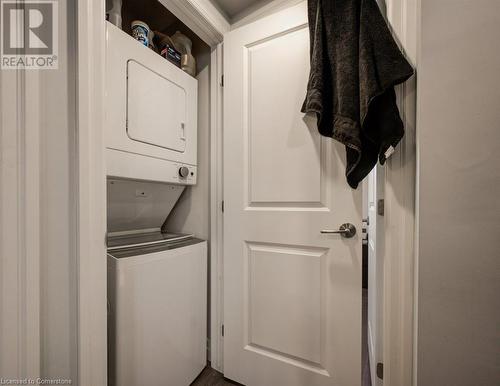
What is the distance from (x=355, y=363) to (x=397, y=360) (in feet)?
0.64

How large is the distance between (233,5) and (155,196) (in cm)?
128

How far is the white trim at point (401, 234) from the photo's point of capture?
837mm

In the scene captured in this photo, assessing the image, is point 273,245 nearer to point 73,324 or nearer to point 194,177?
point 194,177

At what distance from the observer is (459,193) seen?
0.69m

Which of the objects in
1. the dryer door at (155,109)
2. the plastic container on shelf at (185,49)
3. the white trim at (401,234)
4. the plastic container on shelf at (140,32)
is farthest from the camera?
the plastic container on shelf at (185,49)

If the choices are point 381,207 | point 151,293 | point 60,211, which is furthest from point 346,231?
point 60,211

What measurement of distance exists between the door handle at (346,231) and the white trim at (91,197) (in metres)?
0.92

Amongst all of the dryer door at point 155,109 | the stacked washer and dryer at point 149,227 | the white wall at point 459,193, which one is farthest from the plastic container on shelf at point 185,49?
the white wall at point 459,193

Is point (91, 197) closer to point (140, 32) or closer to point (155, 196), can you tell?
point (155, 196)

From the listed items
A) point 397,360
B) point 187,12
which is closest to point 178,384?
point 397,360

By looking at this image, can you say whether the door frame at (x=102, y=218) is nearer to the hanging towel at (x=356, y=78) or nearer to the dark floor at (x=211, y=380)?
the hanging towel at (x=356, y=78)

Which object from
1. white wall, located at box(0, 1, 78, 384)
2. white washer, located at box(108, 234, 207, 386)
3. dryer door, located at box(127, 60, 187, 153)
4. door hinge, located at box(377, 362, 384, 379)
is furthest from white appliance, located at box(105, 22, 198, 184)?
door hinge, located at box(377, 362, 384, 379)

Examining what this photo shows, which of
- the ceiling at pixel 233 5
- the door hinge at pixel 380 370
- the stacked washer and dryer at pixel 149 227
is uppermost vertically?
the ceiling at pixel 233 5

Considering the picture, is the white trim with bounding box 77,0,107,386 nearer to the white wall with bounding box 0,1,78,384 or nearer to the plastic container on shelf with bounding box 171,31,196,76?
the white wall with bounding box 0,1,78,384
